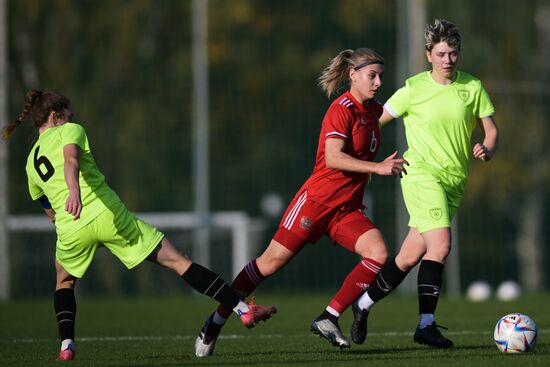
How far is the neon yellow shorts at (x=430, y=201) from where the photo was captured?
751 cm

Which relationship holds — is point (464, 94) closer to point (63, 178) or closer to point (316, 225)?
point (316, 225)

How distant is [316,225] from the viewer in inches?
302

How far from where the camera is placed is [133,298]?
689 inches

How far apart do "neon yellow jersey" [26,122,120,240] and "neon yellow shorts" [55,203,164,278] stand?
0.05 metres

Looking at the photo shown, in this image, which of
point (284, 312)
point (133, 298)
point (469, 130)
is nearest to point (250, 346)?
point (469, 130)

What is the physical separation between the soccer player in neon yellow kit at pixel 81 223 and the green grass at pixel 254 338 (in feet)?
1.20

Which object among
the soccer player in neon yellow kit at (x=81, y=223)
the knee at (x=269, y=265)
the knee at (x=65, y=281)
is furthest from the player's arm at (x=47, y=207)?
the knee at (x=269, y=265)

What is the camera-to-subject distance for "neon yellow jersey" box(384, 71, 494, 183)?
301 inches

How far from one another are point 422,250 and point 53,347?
2.62 m

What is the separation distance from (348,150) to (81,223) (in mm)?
1725

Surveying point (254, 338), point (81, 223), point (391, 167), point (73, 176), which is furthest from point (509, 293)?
point (73, 176)

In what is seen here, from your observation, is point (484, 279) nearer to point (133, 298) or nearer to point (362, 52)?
point (133, 298)

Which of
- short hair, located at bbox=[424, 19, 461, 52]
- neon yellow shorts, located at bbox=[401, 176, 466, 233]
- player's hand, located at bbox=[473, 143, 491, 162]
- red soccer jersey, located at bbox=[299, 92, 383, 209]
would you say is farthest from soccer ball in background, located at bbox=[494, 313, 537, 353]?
short hair, located at bbox=[424, 19, 461, 52]

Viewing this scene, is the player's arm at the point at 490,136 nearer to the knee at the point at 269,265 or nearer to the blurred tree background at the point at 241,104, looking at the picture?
the knee at the point at 269,265
